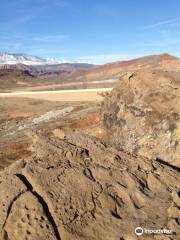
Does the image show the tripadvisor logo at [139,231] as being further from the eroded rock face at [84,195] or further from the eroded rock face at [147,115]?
the eroded rock face at [147,115]

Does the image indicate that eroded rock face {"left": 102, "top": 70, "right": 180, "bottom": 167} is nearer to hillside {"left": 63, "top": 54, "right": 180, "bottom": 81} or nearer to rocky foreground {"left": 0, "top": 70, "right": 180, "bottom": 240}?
rocky foreground {"left": 0, "top": 70, "right": 180, "bottom": 240}

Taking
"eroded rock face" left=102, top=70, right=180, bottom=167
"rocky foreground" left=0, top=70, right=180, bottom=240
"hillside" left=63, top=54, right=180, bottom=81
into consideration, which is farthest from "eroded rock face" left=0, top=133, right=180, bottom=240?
"hillside" left=63, top=54, right=180, bottom=81

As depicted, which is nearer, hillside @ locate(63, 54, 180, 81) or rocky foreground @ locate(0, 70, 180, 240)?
rocky foreground @ locate(0, 70, 180, 240)

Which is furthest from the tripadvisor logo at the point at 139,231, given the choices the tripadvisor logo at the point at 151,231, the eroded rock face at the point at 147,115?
the eroded rock face at the point at 147,115

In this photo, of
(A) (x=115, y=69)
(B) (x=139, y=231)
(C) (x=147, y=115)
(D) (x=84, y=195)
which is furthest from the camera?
(A) (x=115, y=69)

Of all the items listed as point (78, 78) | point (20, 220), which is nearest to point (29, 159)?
point (20, 220)

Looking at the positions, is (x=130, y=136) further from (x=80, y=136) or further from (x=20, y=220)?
(x=20, y=220)

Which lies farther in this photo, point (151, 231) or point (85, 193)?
point (85, 193)

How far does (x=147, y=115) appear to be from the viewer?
44.7 ft

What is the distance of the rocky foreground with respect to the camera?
7207 mm

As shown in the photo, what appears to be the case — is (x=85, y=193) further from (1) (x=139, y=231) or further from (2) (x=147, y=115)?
(2) (x=147, y=115)

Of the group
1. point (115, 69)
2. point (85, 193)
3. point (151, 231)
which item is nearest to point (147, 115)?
point (85, 193)

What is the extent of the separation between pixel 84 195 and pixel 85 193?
0.07 m

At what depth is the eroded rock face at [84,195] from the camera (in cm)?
720
